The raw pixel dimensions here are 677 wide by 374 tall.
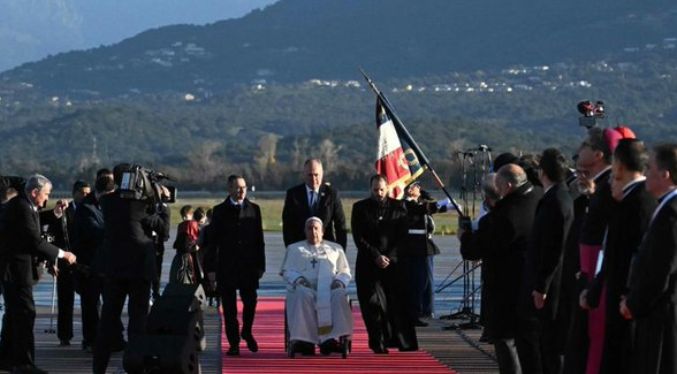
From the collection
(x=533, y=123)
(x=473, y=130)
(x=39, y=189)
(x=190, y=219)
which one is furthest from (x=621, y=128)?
(x=533, y=123)

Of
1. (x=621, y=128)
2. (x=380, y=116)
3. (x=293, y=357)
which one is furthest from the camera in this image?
(x=380, y=116)

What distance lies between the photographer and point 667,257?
975 cm

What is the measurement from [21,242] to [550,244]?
194 inches

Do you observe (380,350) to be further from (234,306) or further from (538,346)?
(538,346)

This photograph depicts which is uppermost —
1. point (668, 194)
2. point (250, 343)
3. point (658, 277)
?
point (668, 194)

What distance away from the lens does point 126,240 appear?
49.7ft

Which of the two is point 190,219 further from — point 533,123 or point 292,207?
point 533,123

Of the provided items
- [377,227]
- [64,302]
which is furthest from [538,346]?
[64,302]

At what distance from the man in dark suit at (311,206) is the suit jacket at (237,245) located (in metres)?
0.32

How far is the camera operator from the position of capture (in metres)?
15.1

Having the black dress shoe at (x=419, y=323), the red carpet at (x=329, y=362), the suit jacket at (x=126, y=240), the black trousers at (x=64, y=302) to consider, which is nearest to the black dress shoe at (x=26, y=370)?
the suit jacket at (x=126, y=240)

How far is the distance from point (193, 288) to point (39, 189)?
169 cm

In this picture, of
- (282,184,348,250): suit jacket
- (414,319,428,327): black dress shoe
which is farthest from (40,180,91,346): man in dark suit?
(414,319,428,327): black dress shoe

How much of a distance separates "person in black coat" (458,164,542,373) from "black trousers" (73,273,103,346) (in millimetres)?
5835
